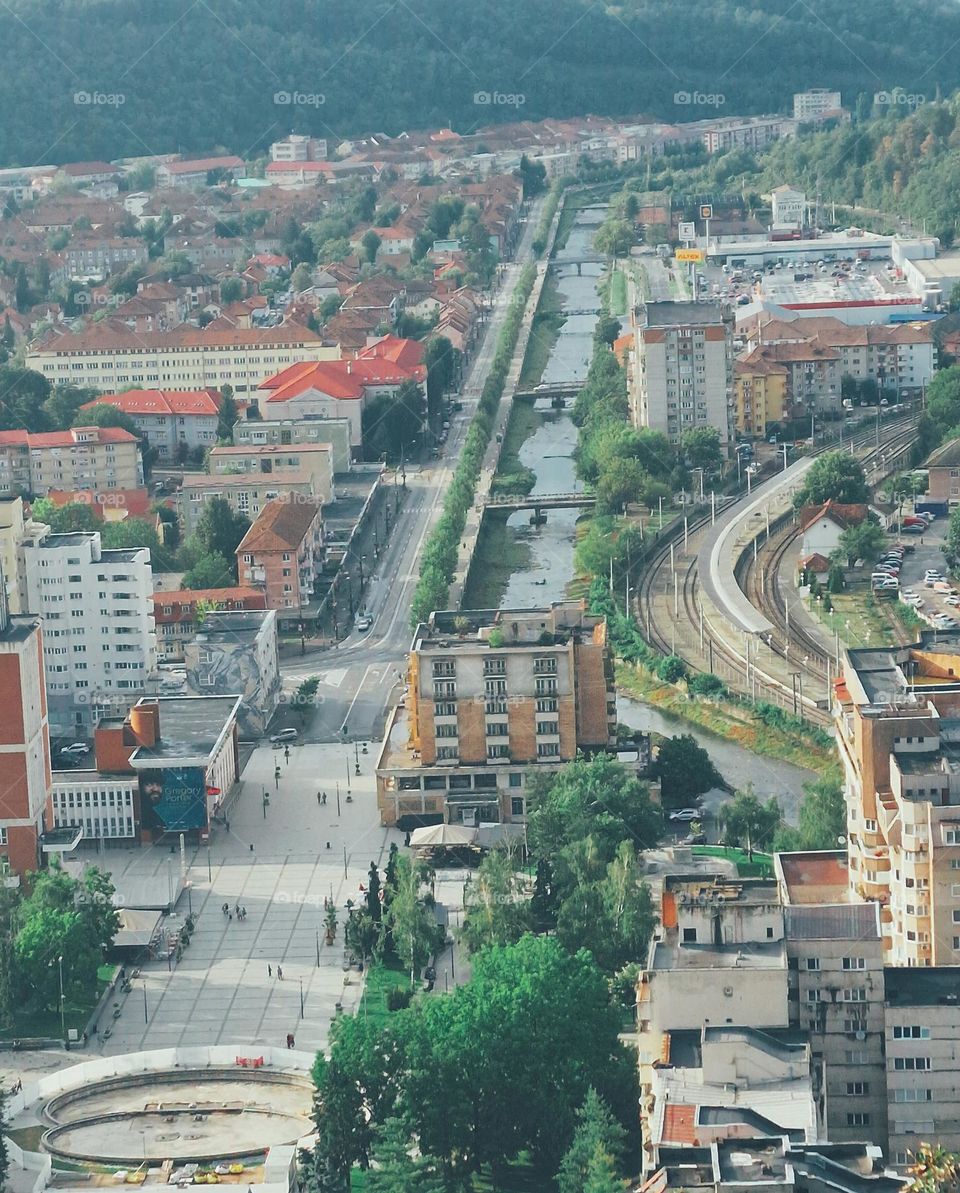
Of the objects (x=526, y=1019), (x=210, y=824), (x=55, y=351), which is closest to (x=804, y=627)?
(x=210, y=824)

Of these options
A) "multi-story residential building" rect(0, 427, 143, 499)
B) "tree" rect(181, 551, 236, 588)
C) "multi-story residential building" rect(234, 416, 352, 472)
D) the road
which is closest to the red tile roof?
"multi-story residential building" rect(234, 416, 352, 472)

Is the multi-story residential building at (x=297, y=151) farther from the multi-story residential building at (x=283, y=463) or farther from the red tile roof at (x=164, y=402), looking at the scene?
the multi-story residential building at (x=283, y=463)

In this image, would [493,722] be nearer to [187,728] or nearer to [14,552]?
[187,728]

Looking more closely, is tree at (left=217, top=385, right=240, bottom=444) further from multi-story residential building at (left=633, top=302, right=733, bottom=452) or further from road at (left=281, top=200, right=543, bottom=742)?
multi-story residential building at (left=633, top=302, right=733, bottom=452)

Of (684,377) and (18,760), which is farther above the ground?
(684,377)
